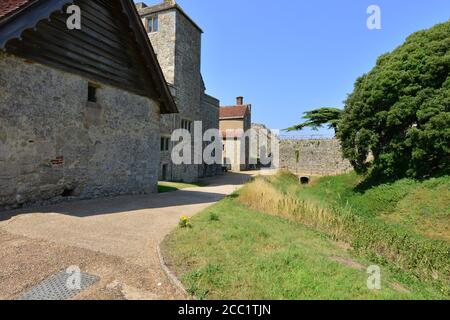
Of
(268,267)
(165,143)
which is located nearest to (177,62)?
(165,143)

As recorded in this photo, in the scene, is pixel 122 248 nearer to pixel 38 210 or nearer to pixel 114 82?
pixel 38 210

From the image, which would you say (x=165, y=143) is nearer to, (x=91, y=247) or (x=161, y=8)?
(x=161, y=8)

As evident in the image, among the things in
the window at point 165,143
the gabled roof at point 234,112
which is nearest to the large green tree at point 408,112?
the window at point 165,143

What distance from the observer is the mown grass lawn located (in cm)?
365

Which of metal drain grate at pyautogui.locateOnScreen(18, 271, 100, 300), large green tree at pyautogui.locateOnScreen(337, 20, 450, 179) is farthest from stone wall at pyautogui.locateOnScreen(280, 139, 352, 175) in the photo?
metal drain grate at pyautogui.locateOnScreen(18, 271, 100, 300)

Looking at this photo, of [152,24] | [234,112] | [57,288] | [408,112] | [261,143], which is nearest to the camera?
[57,288]

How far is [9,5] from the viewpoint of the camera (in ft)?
23.9

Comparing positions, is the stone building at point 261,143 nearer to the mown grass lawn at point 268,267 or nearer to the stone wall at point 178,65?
the stone wall at point 178,65

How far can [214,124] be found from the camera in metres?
27.6

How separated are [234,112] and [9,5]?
111 ft

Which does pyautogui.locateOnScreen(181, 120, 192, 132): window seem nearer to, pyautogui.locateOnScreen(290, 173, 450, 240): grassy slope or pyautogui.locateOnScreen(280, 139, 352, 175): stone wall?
pyautogui.locateOnScreen(290, 173, 450, 240): grassy slope

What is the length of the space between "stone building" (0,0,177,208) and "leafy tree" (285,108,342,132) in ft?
→ 87.4

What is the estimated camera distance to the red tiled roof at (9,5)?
22.3 feet
